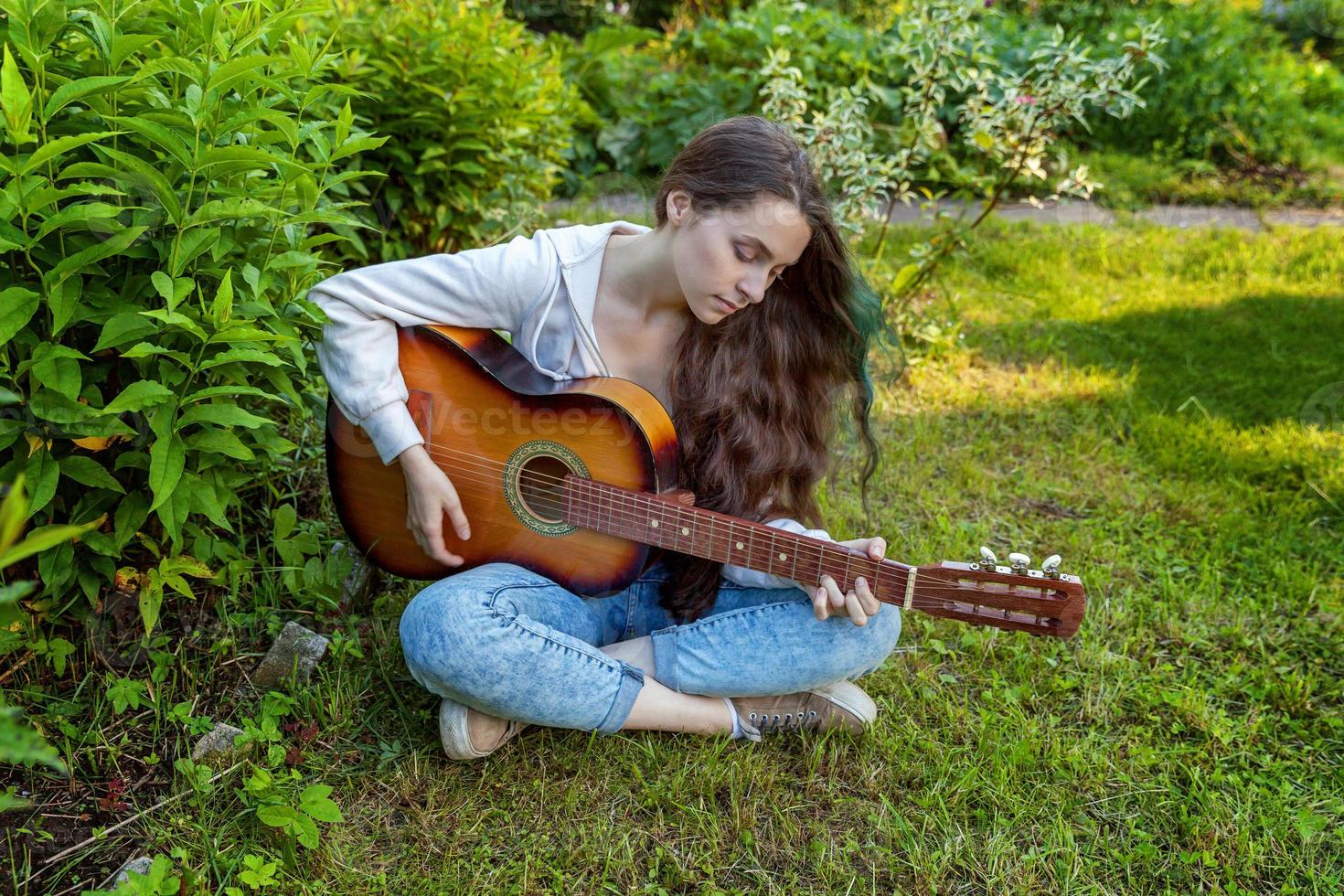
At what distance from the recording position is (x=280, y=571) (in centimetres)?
249

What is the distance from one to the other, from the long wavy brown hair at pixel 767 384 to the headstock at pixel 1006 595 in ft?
1.64

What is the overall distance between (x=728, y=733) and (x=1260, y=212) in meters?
4.99

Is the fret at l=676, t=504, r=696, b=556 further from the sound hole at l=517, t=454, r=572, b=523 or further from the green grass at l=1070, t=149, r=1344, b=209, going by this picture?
the green grass at l=1070, t=149, r=1344, b=209

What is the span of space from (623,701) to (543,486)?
0.49 metres

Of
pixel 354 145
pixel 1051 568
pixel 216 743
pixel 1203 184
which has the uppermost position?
pixel 354 145

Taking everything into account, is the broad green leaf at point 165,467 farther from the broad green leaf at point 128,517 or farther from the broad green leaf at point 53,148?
the broad green leaf at point 53,148

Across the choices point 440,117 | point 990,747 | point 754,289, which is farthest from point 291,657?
point 440,117

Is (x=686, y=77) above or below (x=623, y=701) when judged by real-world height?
above

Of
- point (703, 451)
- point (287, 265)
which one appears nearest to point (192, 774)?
point (287, 265)

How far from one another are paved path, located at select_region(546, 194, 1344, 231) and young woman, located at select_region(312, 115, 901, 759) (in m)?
3.10

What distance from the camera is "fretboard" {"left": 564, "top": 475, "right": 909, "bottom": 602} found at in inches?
82.0

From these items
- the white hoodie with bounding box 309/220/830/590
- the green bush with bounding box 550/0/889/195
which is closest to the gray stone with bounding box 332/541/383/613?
the white hoodie with bounding box 309/220/830/590

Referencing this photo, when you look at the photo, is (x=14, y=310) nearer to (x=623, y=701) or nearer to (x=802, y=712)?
(x=623, y=701)

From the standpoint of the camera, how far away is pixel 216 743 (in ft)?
6.91
